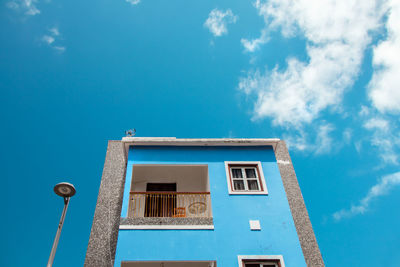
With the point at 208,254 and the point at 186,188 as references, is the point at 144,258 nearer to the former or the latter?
the point at 208,254

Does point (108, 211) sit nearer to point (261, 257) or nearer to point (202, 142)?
point (202, 142)

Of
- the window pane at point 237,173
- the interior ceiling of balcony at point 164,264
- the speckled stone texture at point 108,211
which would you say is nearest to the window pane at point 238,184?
the window pane at point 237,173

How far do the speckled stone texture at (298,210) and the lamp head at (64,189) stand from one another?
721cm

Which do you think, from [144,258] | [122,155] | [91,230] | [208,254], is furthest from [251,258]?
[122,155]

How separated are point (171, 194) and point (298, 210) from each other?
189 inches

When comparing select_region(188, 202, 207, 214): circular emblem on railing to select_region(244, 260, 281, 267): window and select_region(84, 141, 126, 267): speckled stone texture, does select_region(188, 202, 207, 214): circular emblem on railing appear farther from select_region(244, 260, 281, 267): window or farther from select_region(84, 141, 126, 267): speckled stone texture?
select_region(244, 260, 281, 267): window

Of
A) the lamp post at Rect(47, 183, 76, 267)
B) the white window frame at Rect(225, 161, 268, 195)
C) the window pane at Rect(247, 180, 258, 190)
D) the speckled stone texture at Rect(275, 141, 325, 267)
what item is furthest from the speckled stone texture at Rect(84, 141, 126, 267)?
the speckled stone texture at Rect(275, 141, 325, 267)

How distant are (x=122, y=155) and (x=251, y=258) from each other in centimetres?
645

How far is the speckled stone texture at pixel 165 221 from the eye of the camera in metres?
9.03

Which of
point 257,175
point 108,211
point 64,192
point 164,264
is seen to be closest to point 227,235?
point 164,264

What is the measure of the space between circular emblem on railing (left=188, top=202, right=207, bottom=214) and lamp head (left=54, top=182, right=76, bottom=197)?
413 centimetres

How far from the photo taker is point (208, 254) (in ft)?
28.0

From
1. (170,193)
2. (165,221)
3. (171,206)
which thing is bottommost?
(165,221)

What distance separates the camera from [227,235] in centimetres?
895
